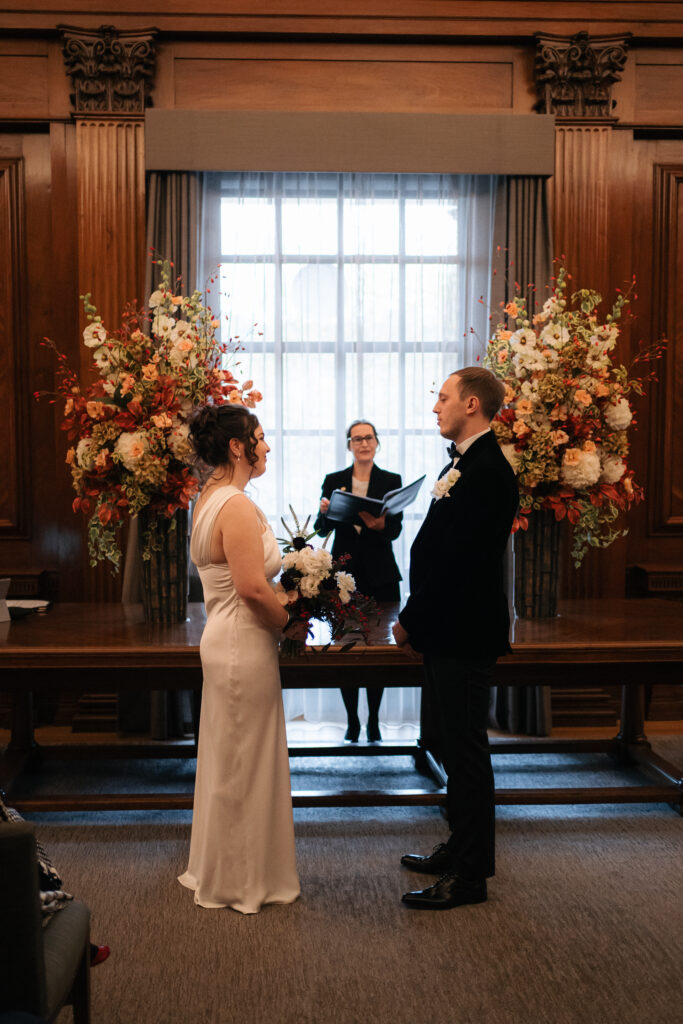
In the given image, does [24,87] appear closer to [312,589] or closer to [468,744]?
[312,589]

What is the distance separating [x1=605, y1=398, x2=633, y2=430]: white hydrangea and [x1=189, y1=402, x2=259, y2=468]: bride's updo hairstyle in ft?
5.37

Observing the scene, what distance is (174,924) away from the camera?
320cm

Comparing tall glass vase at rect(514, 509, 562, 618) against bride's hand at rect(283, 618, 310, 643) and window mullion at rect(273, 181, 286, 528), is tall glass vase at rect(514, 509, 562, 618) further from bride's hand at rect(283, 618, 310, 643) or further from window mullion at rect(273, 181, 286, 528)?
window mullion at rect(273, 181, 286, 528)

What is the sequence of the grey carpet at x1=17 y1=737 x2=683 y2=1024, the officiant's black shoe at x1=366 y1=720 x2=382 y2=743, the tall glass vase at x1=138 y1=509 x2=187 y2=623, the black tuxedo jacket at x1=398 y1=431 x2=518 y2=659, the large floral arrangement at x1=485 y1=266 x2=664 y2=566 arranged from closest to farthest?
1. the grey carpet at x1=17 y1=737 x2=683 y2=1024
2. the black tuxedo jacket at x1=398 y1=431 x2=518 y2=659
3. the large floral arrangement at x1=485 y1=266 x2=664 y2=566
4. the tall glass vase at x1=138 y1=509 x2=187 y2=623
5. the officiant's black shoe at x1=366 y1=720 x2=382 y2=743

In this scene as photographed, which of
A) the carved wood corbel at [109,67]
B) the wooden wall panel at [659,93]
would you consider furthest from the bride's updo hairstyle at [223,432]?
the wooden wall panel at [659,93]

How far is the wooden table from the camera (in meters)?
3.63

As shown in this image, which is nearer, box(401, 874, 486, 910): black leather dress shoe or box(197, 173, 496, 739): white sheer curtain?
box(401, 874, 486, 910): black leather dress shoe

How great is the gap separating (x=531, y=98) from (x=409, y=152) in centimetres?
83

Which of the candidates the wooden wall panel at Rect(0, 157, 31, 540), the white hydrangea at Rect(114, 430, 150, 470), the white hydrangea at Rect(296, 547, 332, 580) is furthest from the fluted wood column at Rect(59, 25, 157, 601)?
the white hydrangea at Rect(296, 547, 332, 580)

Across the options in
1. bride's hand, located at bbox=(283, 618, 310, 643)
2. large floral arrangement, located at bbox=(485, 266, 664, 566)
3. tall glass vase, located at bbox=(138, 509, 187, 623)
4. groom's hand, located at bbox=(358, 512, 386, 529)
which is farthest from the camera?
groom's hand, located at bbox=(358, 512, 386, 529)

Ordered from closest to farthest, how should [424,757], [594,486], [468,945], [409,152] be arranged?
[468,945]
[594,486]
[424,757]
[409,152]

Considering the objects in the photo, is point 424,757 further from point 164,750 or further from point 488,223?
point 488,223

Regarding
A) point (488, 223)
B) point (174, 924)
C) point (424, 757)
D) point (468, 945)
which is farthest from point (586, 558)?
point (174, 924)

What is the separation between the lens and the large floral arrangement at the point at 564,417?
3.87 metres
